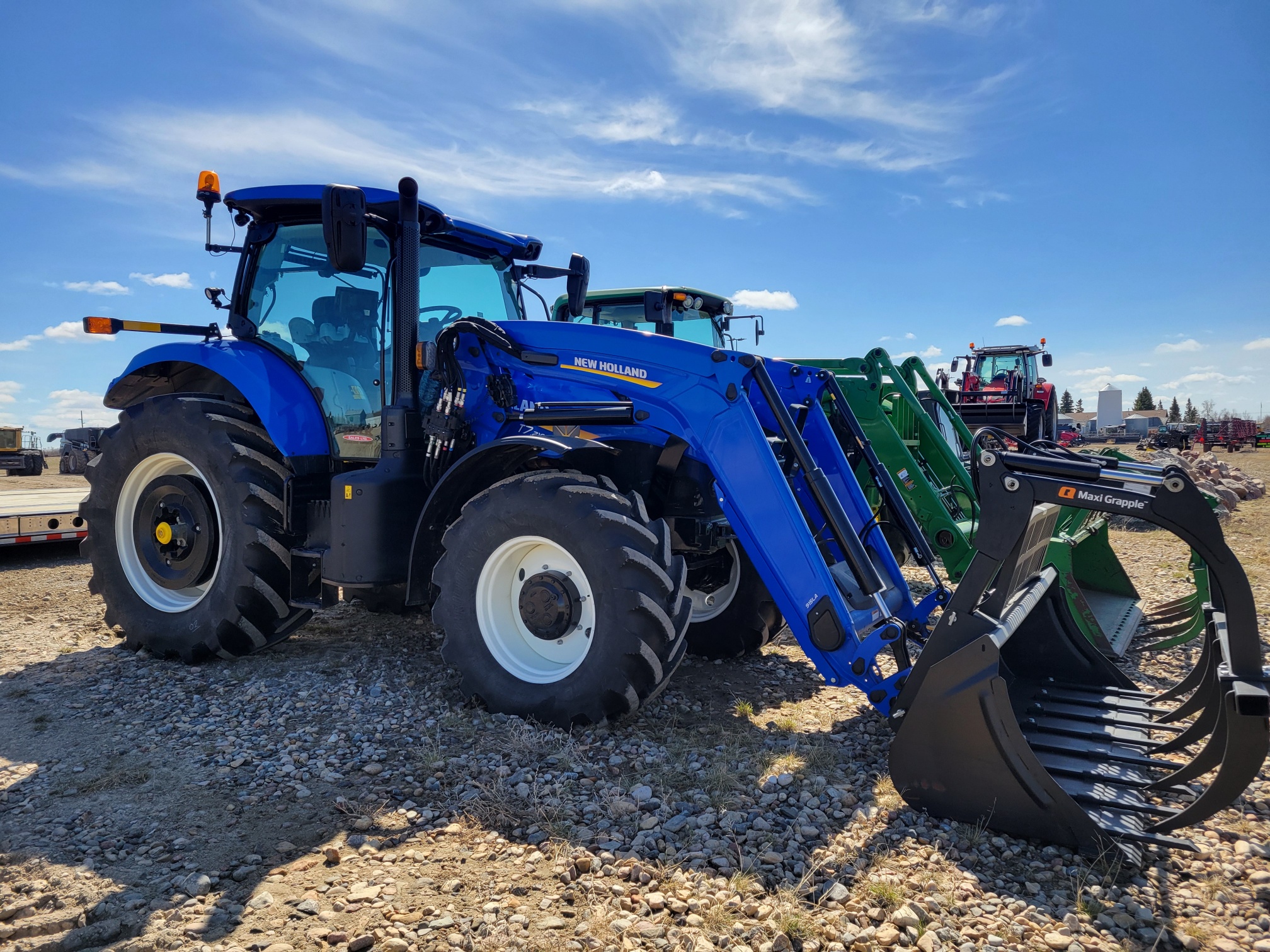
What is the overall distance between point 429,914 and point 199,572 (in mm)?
3775

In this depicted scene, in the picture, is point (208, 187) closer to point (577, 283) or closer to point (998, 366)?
point (577, 283)

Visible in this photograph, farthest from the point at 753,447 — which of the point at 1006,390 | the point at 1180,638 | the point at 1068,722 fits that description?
the point at 1006,390

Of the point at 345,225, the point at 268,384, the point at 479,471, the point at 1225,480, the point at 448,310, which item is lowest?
the point at 1225,480

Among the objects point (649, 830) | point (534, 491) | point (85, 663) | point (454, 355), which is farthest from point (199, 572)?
point (649, 830)

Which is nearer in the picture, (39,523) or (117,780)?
(117,780)

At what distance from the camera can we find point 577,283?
6.61m

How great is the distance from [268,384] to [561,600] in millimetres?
2650

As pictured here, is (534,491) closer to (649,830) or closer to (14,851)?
(649,830)

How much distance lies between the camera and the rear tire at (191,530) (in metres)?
5.41

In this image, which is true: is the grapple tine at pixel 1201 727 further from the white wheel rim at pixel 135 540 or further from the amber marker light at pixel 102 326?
the amber marker light at pixel 102 326

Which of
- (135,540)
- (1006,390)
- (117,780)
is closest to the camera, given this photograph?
(117,780)

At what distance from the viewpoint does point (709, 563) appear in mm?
5531

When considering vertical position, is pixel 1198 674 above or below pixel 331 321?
below

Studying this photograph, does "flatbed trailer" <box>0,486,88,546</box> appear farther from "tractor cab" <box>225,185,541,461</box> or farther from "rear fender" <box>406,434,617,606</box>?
"rear fender" <box>406,434,617,606</box>
